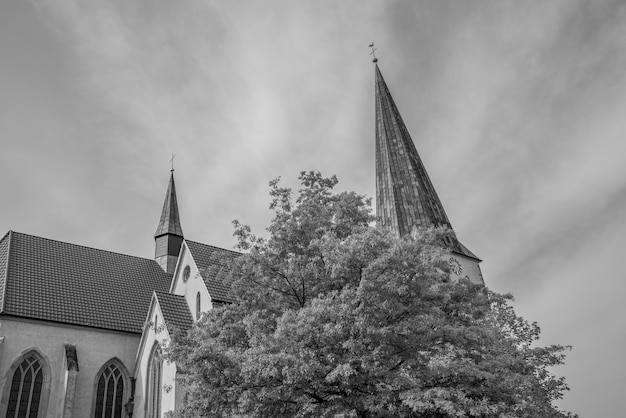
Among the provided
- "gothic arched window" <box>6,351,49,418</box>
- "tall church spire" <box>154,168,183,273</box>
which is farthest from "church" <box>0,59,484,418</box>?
"tall church spire" <box>154,168,183,273</box>

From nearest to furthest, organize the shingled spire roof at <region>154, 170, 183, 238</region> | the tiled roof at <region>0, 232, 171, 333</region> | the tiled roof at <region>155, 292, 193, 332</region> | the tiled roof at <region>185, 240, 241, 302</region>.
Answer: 1. the tiled roof at <region>185, 240, 241, 302</region>
2. the tiled roof at <region>155, 292, 193, 332</region>
3. the tiled roof at <region>0, 232, 171, 333</region>
4. the shingled spire roof at <region>154, 170, 183, 238</region>

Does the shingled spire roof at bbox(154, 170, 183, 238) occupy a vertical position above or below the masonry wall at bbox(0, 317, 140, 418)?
above

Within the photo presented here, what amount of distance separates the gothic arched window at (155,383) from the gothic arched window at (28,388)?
383cm

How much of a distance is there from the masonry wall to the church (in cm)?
4

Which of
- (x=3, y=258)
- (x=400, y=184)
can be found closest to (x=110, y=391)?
(x=3, y=258)

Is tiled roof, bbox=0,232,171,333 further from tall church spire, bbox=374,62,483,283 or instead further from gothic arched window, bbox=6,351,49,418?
tall church spire, bbox=374,62,483,283

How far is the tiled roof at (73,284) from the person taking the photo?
824 inches

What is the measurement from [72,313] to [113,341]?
80.9 inches

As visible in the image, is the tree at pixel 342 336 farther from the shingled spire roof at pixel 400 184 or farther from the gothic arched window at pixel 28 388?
the shingled spire roof at pixel 400 184

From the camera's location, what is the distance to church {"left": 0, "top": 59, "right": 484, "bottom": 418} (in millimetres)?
19438

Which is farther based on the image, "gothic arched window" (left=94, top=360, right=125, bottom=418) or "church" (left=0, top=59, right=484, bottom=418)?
"gothic arched window" (left=94, top=360, right=125, bottom=418)

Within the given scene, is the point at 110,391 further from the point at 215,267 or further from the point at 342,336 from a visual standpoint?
the point at 342,336

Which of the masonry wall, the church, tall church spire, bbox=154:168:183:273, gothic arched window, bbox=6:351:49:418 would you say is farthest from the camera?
tall church spire, bbox=154:168:183:273

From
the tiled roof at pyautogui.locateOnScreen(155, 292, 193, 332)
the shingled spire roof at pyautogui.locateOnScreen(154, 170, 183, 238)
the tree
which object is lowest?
the tree
